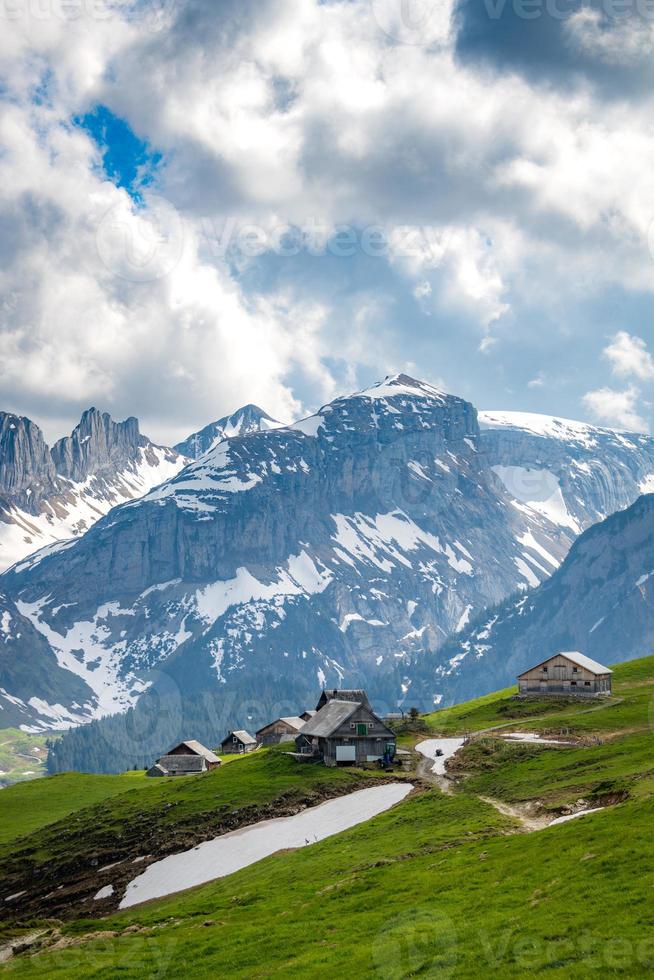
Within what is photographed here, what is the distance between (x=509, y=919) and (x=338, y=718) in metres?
72.1

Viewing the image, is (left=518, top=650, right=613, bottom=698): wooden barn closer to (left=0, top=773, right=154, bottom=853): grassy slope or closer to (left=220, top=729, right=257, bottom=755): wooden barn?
(left=0, top=773, right=154, bottom=853): grassy slope

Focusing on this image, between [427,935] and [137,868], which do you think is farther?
[137,868]

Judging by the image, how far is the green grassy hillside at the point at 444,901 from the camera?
98.3 ft

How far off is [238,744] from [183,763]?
113ft

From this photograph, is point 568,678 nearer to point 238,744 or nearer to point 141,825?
point 141,825

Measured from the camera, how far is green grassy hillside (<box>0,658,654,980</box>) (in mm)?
29969

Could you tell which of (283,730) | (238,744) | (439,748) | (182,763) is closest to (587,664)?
(439,748)

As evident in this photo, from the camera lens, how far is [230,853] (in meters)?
68.7

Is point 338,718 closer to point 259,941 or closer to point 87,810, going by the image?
point 87,810

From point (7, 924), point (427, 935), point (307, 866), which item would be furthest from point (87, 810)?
point (427, 935)

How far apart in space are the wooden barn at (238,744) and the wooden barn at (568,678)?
203 feet

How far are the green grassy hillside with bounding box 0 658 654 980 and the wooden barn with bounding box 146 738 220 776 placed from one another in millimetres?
65840

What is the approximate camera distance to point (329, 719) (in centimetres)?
10562

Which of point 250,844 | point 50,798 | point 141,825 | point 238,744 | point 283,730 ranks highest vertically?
point 283,730
